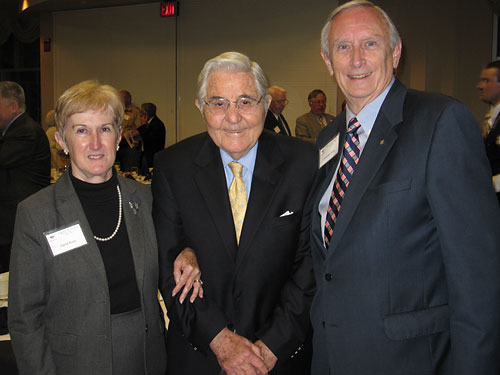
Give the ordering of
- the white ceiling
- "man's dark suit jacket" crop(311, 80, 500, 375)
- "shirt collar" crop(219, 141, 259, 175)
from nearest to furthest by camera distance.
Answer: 1. "man's dark suit jacket" crop(311, 80, 500, 375)
2. "shirt collar" crop(219, 141, 259, 175)
3. the white ceiling

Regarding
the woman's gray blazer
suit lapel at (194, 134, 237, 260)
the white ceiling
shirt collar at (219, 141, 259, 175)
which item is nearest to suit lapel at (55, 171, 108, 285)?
the woman's gray blazer

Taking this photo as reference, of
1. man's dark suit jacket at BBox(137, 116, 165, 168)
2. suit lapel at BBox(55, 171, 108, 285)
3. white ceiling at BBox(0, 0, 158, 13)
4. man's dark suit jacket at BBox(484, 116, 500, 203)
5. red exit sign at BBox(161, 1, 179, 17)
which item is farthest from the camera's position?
white ceiling at BBox(0, 0, 158, 13)

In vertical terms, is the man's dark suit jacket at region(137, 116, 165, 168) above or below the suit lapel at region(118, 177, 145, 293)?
above

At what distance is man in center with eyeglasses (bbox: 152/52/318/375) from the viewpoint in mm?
1651

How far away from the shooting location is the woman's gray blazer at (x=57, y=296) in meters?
1.57

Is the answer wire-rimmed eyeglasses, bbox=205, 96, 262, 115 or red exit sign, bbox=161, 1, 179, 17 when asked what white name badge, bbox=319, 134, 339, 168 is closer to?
wire-rimmed eyeglasses, bbox=205, 96, 262, 115

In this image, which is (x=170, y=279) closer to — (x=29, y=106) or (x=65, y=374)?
(x=65, y=374)

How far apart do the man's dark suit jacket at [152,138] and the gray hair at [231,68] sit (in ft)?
20.6

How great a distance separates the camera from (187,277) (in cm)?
163

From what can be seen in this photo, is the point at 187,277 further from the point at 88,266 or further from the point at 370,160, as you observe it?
the point at 370,160

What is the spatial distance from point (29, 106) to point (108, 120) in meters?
13.9

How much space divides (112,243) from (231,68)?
799mm

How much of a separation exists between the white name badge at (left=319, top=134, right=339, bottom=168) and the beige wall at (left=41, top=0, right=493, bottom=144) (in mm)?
6333

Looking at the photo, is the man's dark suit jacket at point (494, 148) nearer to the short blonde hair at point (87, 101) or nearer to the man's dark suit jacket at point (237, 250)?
the man's dark suit jacket at point (237, 250)
